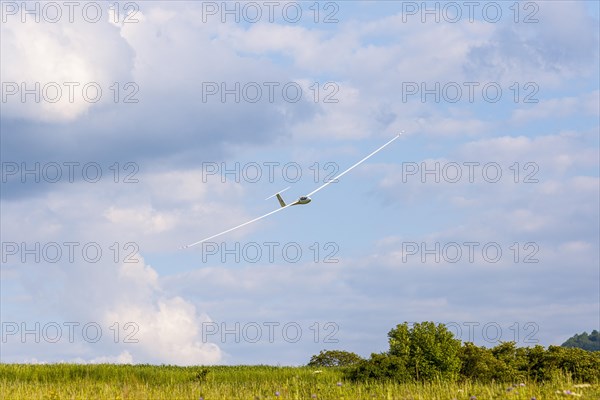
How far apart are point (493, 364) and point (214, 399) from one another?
13691 mm

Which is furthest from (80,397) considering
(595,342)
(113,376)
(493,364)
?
(595,342)

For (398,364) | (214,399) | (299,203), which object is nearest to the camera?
(214,399)

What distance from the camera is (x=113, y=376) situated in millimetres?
30375

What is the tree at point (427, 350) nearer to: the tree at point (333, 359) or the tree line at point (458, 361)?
the tree line at point (458, 361)

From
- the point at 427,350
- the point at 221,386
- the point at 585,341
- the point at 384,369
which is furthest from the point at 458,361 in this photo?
the point at 585,341

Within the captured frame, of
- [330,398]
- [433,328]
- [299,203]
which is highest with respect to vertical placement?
[299,203]

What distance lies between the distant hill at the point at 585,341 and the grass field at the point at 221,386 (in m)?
121

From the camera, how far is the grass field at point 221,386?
19812 millimetres

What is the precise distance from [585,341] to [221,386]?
446 feet

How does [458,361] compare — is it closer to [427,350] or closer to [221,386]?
[427,350]

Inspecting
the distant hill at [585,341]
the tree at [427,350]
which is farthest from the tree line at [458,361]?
the distant hill at [585,341]

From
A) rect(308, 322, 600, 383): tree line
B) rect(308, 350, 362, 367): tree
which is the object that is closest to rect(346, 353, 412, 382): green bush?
rect(308, 322, 600, 383): tree line

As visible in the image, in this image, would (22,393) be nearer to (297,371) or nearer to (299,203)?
(297,371)

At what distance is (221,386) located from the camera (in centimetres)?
2308
